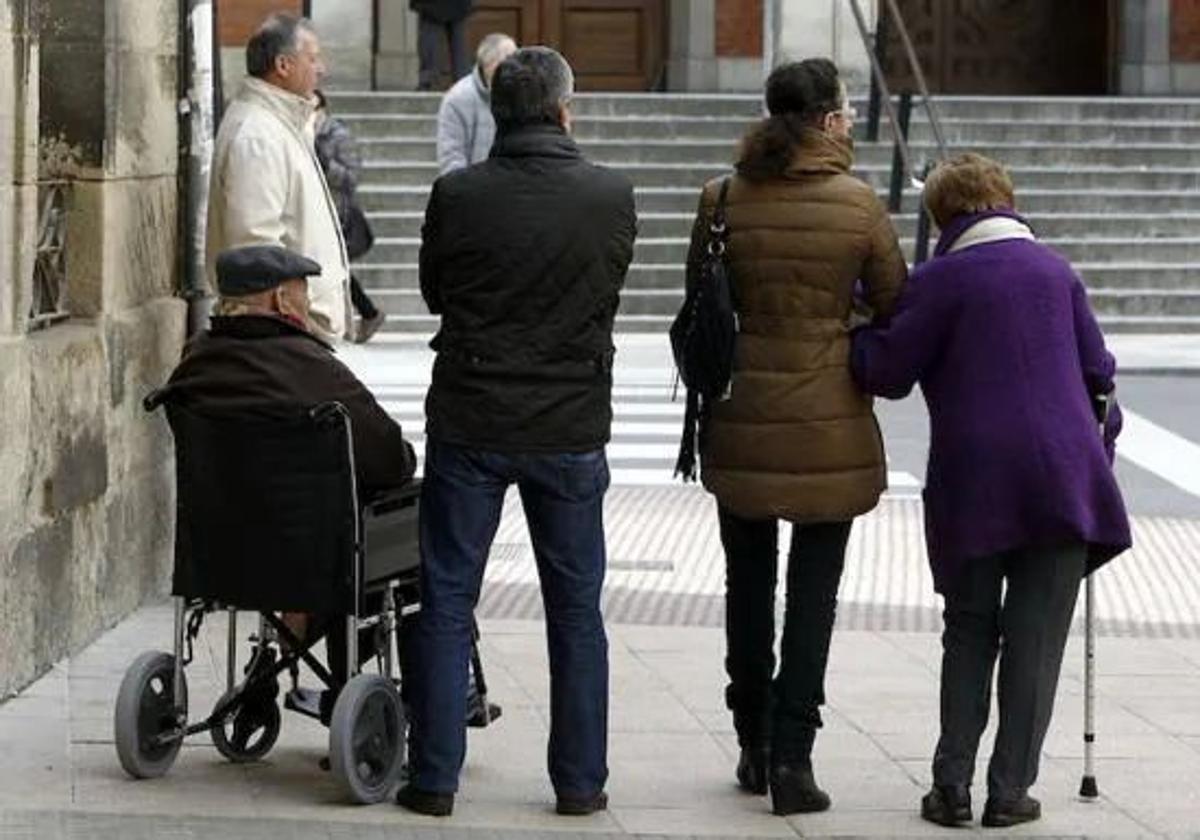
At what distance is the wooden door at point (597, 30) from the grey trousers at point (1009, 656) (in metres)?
19.0

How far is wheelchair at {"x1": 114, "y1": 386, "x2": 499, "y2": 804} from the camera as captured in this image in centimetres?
824


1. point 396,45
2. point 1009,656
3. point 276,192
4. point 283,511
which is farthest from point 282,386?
point 396,45

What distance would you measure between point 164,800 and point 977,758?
7.51 ft

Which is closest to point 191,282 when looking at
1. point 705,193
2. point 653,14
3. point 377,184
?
point 705,193

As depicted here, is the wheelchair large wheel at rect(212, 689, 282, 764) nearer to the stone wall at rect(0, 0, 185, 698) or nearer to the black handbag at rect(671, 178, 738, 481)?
→ the stone wall at rect(0, 0, 185, 698)

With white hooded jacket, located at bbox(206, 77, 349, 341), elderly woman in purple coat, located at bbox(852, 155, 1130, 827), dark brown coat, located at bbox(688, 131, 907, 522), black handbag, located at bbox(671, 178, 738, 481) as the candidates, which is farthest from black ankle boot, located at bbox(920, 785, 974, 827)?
white hooded jacket, located at bbox(206, 77, 349, 341)

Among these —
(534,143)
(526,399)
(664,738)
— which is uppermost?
(534,143)

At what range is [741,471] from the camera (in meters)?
8.49

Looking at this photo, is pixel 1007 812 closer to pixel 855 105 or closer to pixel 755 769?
pixel 755 769

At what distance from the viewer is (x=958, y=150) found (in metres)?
25.0

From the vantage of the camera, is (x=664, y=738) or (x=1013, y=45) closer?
(x=664, y=738)

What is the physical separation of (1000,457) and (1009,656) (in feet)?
1.67

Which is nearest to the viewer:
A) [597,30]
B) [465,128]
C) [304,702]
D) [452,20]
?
[304,702]

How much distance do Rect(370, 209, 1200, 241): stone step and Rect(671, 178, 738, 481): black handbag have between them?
14512 millimetres
